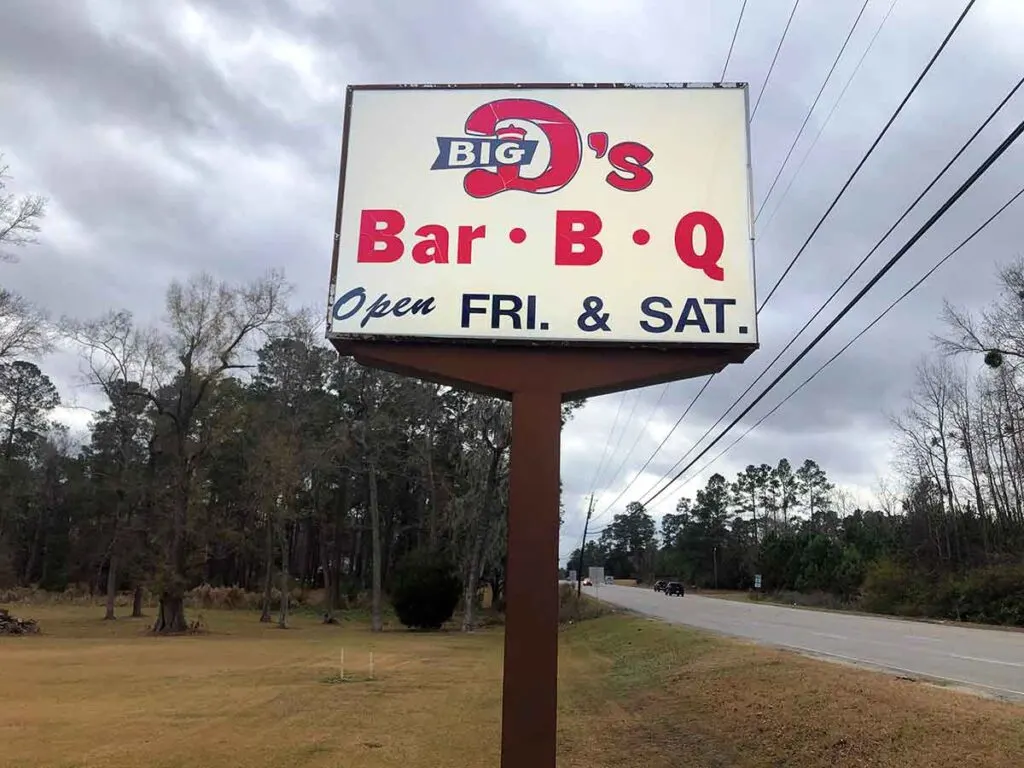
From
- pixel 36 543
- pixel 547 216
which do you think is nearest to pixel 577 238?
pixel 547 216

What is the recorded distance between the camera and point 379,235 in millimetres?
6660

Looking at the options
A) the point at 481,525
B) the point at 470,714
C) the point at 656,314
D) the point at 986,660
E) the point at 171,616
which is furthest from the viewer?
the point at 481,525

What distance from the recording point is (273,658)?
25156 millimetres

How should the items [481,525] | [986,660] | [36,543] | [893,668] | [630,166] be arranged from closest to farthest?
[630,166] < [893,668] < [986,660] < [481,525] < [36,543]

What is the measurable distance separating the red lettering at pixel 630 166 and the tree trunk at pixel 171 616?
119 feet

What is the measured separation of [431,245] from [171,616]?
36.6 meters

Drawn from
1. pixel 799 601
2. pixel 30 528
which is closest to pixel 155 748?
pixel 799 601

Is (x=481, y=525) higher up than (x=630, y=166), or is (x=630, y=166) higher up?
(x=630, y=166)

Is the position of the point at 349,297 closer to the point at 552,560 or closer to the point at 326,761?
the point at 552,560

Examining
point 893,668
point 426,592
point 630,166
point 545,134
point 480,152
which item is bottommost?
point 893,668

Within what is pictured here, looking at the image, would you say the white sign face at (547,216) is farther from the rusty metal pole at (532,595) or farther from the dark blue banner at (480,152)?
the rusty metal pole at (532,595)

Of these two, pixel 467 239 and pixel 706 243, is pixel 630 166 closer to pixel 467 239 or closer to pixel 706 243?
pixel 706 243

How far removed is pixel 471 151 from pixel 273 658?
22.0 meters

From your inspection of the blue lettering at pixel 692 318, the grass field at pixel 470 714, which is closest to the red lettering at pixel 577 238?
the blue lettering at pixel 692 318
